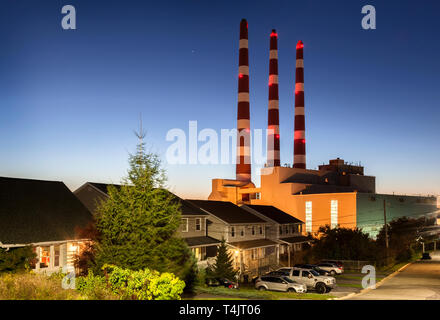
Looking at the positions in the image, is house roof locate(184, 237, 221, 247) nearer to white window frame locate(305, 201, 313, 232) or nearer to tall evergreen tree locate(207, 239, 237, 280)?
tall evergreen tree locate(207, 239, 237, 280)

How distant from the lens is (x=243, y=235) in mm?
49125

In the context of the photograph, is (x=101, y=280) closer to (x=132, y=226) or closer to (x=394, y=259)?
(x=132, y=226)

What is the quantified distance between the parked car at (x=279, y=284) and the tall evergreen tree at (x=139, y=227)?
11892 millimetres

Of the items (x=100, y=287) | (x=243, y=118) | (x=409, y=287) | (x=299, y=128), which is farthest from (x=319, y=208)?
(x=100, y=287)

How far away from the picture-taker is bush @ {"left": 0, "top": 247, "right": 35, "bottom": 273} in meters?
22.5

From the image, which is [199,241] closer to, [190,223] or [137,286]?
[190,223]

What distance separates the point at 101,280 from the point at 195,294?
11.7m

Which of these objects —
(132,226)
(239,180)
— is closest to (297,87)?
(239,180)

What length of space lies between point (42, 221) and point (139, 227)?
40.3ft

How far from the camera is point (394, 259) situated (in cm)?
5241

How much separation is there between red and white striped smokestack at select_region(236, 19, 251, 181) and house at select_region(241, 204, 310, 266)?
16107 millimetres

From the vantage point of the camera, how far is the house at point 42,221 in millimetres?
25016

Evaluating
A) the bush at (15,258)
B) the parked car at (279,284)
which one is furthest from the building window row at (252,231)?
the bush at (15,258)

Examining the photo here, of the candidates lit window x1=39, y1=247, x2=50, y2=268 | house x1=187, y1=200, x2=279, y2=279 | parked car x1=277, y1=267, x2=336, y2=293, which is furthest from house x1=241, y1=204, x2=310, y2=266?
lit window x1=39, y1=247, x2=50, y2=268
